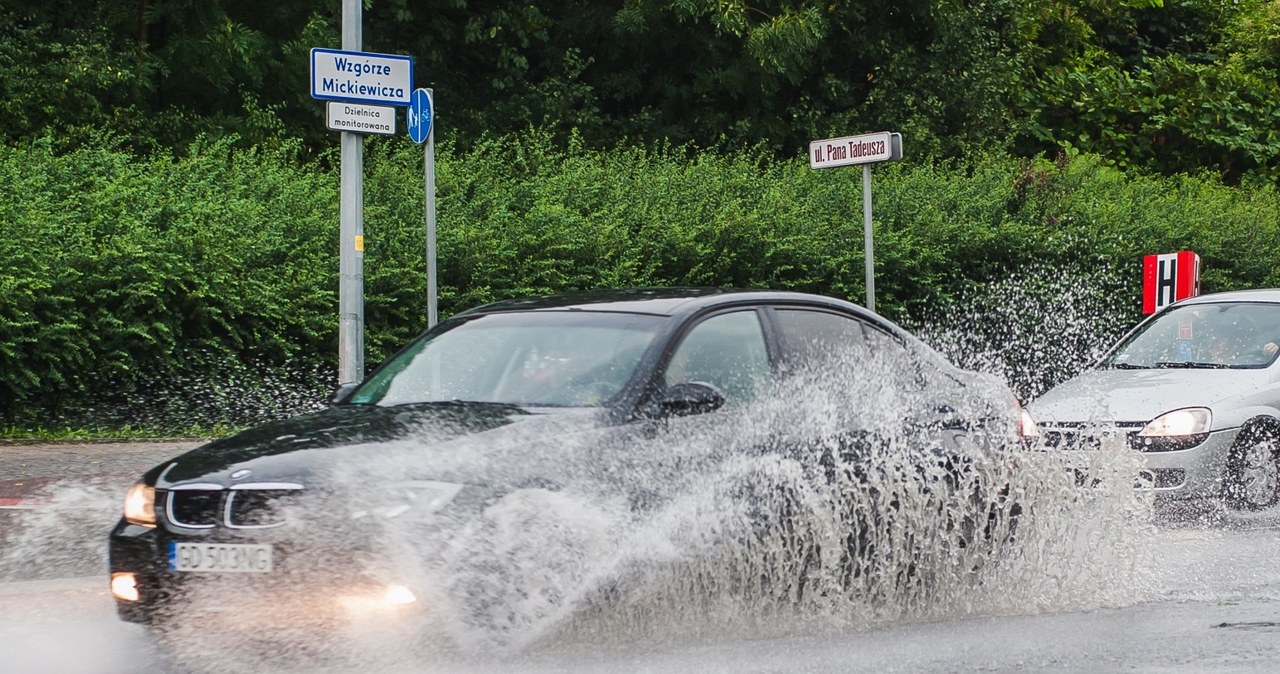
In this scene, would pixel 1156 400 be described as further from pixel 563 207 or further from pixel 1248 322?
pixel 563 207

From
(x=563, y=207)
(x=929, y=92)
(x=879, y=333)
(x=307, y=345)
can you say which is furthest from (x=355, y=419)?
(x=929, y=92)

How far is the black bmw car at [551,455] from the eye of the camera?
518 cm

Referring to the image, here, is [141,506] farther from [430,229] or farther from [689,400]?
[430,229]

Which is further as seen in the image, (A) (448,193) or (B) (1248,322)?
(A) (448,193)

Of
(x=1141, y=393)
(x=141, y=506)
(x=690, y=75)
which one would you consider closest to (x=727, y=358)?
(x=141, y=506)

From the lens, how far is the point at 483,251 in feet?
54.3

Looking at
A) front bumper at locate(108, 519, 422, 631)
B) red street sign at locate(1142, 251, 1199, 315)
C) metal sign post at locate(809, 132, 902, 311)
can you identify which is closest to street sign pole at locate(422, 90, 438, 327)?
metal sign post at locate(809, 132, 902, 311)

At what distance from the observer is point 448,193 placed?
724 inches

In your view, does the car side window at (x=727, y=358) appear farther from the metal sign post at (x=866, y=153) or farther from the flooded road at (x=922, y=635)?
the metal sign post at (x=866, y=153)

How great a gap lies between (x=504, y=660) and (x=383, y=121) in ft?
25.4

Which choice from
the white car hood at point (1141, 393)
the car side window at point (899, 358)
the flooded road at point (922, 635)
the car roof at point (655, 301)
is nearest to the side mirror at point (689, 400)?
the car roof at point (655, 301)

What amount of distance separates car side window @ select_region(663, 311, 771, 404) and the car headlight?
1950mm

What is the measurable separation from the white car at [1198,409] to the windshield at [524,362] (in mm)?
3461

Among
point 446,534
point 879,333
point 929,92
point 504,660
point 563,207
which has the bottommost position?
point 504,660
